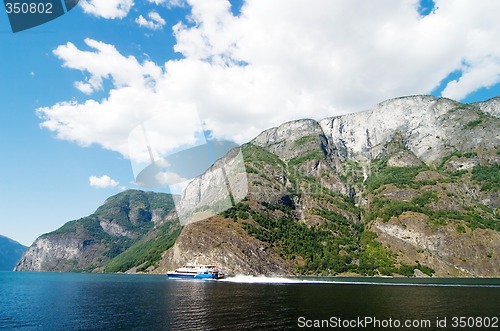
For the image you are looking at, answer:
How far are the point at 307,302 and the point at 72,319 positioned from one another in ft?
126

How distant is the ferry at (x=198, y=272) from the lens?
486 feet

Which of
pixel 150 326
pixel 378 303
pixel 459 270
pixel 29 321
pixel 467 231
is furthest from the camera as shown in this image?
pixel 467 231

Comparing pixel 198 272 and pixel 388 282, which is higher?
pixel 198 272

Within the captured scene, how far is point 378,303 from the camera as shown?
208 ft

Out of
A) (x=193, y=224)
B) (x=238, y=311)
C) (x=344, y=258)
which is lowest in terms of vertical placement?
(x=344, y=258)

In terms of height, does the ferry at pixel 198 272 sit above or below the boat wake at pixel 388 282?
above

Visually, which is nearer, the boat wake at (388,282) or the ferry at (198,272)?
the boat wake at (388,282)

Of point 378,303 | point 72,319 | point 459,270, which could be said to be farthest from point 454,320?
point 459,270

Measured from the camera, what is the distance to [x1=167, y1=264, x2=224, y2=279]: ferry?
148125 mm

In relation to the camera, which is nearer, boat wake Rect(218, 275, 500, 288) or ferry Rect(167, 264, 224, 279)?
boat wake Rect(218, 275, 500, 288)

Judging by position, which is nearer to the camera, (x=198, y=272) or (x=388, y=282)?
(x=388, y=282)

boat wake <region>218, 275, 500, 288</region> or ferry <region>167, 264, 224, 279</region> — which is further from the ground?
ferry <region>167, 264, 224, 279</region>

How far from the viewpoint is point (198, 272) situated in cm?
15488

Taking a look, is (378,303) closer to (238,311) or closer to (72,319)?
(238,311)
